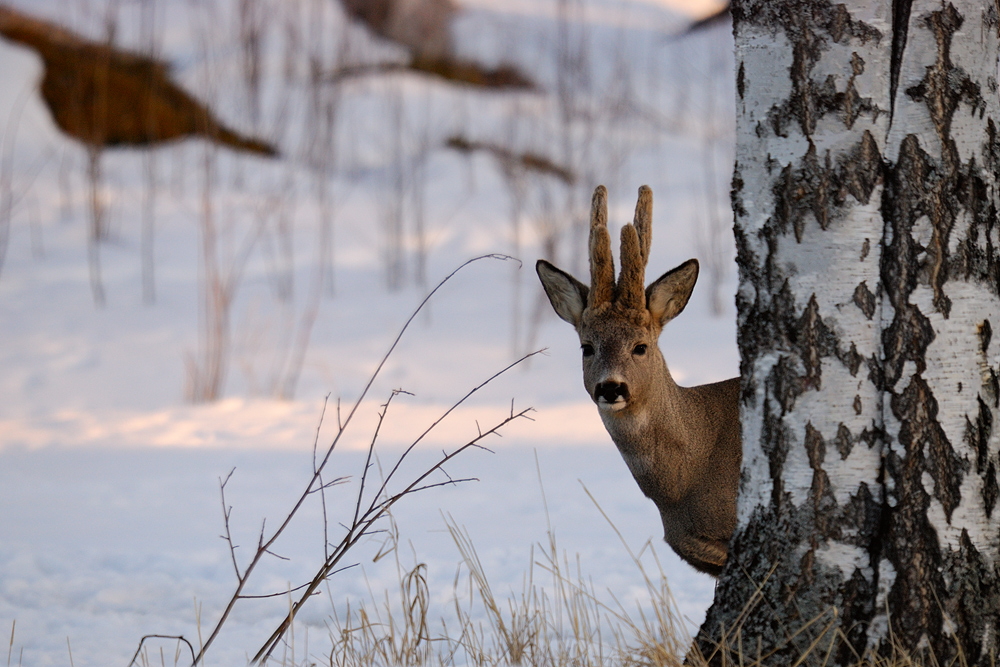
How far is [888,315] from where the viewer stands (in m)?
2.16

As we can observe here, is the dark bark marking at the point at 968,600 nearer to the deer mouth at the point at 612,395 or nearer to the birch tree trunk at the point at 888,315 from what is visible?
the birch tree trunk at the point at 888,315

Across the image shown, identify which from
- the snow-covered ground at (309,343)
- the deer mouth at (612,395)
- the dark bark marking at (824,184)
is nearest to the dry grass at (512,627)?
the snow-covered ground at (309,343)

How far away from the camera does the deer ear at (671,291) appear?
3047mm

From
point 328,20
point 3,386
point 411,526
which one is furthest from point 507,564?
point 328,20

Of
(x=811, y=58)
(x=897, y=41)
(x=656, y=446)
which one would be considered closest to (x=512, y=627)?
A: (x=656, y=446)

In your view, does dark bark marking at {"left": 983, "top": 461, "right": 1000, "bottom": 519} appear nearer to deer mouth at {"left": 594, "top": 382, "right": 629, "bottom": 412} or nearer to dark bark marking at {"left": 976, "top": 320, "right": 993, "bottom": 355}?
dark bark marking at {"left": 976, "top": 320, "right": 993, "bottom": 355}

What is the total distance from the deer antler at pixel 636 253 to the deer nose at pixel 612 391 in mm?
331

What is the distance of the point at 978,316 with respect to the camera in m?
2.16

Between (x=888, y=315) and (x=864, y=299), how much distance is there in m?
0.06

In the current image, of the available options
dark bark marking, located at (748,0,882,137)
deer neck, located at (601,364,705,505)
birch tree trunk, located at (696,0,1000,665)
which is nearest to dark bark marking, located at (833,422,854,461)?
birch tree trunk, located at (696,0,1000,665)

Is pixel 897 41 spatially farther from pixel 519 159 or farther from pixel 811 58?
pixel 519 159

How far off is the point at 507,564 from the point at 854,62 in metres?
2.68

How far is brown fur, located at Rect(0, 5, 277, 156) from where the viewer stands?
42.3 ft

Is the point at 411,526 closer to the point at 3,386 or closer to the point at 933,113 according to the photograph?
the point at 933,113
